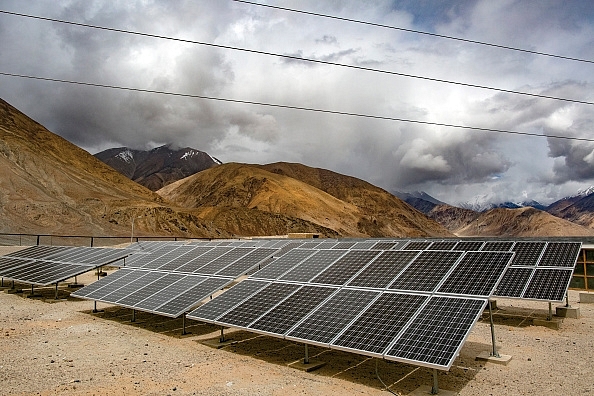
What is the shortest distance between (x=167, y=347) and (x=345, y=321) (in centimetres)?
596

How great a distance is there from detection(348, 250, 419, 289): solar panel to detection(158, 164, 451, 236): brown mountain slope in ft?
293

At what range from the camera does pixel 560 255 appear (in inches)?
687

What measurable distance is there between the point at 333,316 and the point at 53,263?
712 inches

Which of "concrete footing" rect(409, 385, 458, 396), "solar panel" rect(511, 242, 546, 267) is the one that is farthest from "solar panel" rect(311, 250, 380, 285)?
"solar panel" rect(511, 242, 546, 267)

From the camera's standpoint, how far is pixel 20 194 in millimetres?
68625

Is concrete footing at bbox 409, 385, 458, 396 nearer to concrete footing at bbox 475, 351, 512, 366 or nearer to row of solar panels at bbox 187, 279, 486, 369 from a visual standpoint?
row of solar panels at bbox 187, 279, 486, 369

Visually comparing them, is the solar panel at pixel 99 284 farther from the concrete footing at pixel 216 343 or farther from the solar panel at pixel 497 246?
the solar panel at pixel 497 246

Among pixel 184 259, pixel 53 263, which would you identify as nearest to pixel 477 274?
pixel 184 259

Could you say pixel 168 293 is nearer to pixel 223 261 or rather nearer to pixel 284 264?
pixel 223 261

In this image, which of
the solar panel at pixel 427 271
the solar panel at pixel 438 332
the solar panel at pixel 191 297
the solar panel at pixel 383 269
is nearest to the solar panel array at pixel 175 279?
the solar panel at pixel 191 297

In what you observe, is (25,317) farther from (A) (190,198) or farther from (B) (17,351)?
(A) (190,198)

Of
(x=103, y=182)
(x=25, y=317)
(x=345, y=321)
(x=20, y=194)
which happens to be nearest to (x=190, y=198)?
(x=103, y=182)

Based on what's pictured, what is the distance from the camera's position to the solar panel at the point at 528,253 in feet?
58.5

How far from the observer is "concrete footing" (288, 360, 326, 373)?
10.7 metres
